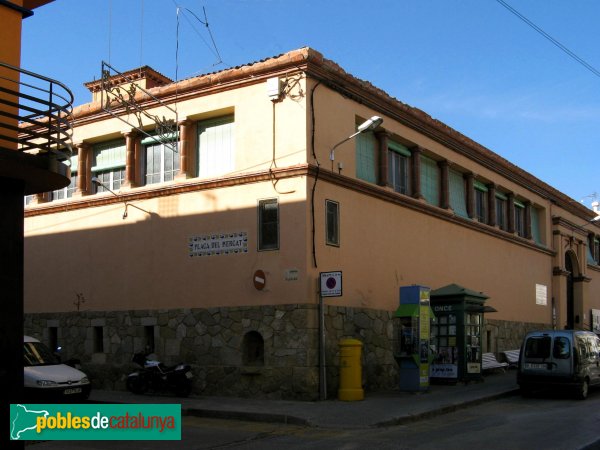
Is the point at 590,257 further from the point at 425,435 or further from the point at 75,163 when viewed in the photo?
the point at 425,435

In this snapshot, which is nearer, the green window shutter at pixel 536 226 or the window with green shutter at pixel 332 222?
the window with green shutter at pixel 332 222

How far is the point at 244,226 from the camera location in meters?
18.8

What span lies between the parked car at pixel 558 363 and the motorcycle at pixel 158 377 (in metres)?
8.80

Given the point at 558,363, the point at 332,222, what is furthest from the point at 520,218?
the point at 332,222

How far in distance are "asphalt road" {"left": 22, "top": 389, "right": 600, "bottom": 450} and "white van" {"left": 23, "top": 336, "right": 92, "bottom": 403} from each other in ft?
5.65

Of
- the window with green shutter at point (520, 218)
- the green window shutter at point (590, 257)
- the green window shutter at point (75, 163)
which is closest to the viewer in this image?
the green window shutter at point (75, 163)

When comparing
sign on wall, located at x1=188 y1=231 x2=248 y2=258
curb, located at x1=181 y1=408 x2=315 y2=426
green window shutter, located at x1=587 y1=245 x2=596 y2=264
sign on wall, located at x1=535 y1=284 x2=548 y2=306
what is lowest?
curb, located at x1=181 y1=408 x2=315 y2=426

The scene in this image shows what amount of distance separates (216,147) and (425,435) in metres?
10.3

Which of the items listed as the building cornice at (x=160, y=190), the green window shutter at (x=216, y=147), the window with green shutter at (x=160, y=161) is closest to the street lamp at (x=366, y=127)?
the building cornice at (x=160, y=190)

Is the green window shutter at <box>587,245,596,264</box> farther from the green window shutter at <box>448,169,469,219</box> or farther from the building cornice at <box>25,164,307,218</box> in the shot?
the building cornice at <box>25,164,307,218</box>

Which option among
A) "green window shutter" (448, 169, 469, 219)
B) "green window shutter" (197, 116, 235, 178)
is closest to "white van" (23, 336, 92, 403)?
"green window shutter" (197, 116, 235, 178)

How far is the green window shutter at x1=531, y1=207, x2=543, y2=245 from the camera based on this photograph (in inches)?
1334

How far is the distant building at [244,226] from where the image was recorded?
59.4 ft

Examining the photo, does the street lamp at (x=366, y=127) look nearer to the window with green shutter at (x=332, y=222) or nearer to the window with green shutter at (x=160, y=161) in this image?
the window with green shutter at (x=332, y=222)
